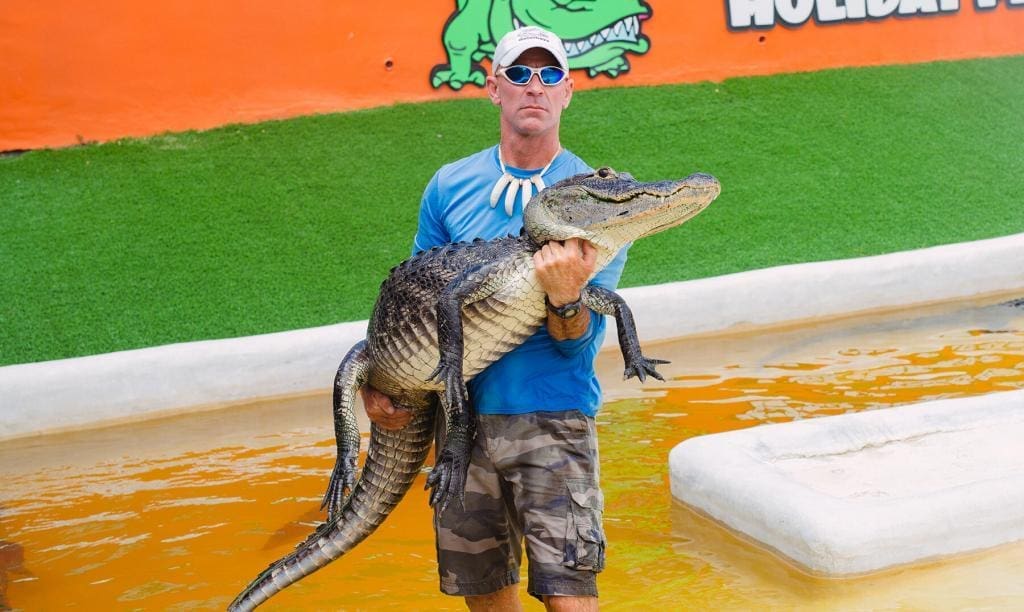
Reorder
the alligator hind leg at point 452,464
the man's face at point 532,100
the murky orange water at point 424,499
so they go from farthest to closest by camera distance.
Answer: the murky orange water at point 424,499 → the man's face at point 532,100 → the alligator hind leg at point 452,464

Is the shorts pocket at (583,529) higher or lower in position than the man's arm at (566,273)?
lower

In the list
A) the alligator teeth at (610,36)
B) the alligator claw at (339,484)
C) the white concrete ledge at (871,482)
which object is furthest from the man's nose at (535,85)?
the alligator teeth at (610,36)

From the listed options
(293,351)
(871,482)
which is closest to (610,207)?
(871,482)

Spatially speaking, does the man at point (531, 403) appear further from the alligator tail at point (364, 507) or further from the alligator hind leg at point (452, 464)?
the alligator tail at point (364, 507)

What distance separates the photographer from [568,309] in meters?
2.23

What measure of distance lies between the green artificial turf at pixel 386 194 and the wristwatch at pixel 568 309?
410 centimetres

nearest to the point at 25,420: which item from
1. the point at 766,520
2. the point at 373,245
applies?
the point at 373,245

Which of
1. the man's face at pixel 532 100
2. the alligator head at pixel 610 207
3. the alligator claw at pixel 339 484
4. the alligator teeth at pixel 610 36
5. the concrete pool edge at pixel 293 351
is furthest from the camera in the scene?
the alligator teeth at pixel 610 36

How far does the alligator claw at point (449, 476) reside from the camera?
7.57 ft

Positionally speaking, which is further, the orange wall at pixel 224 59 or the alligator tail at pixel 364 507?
the orange wall at pixel 224 59

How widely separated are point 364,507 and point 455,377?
0.71 metres

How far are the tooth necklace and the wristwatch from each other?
0.28 m

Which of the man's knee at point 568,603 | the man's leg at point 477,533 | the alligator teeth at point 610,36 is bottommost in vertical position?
the man's knee at point 568,603

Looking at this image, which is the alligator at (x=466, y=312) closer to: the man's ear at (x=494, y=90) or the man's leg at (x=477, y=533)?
the man's leg at (x=477, y=533)
